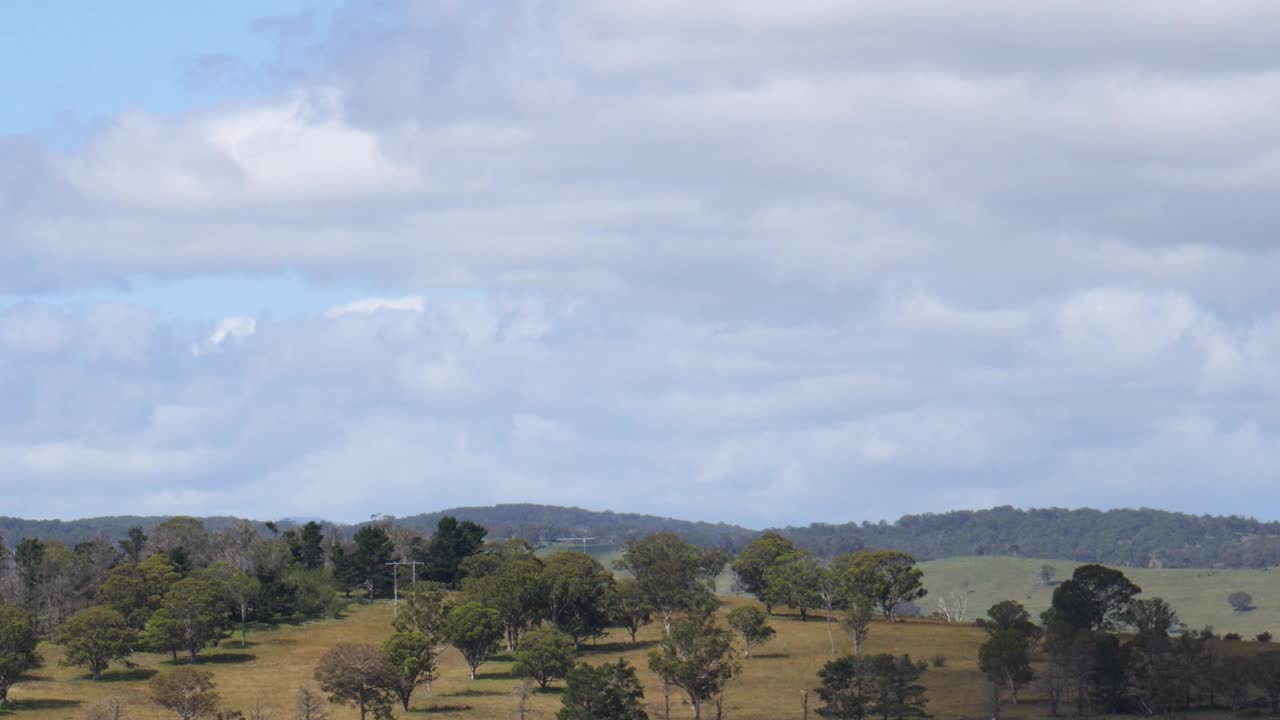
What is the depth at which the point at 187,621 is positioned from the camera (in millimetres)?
175375

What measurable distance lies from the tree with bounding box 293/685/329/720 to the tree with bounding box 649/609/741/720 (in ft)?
102

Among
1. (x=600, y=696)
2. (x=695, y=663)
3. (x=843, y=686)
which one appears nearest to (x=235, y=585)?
(x=695, y=663)

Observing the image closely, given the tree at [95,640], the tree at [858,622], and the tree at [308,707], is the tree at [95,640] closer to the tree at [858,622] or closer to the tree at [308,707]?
the tree at [308,707]

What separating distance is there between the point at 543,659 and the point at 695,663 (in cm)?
2136

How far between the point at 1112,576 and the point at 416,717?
310 ft

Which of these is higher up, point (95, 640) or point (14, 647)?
point (95, 640)

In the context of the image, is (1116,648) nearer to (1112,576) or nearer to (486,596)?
(1112,576)

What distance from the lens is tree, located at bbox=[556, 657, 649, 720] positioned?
132m

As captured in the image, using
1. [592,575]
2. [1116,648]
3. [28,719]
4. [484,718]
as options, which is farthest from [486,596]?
[1116,648]

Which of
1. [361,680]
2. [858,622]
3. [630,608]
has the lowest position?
[361,680]

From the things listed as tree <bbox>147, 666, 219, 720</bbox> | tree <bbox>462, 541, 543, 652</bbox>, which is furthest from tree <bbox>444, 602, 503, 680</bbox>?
tree <bbox>147, 666, 219, 720</bbox>

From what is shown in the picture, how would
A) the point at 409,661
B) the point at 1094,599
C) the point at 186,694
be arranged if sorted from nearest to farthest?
1. the point at 186,694
2. the point at 409,661
3. the point at 1094,599

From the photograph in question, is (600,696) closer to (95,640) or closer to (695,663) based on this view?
(695,663)

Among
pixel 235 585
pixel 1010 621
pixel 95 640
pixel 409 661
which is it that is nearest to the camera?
pixel 409 661
